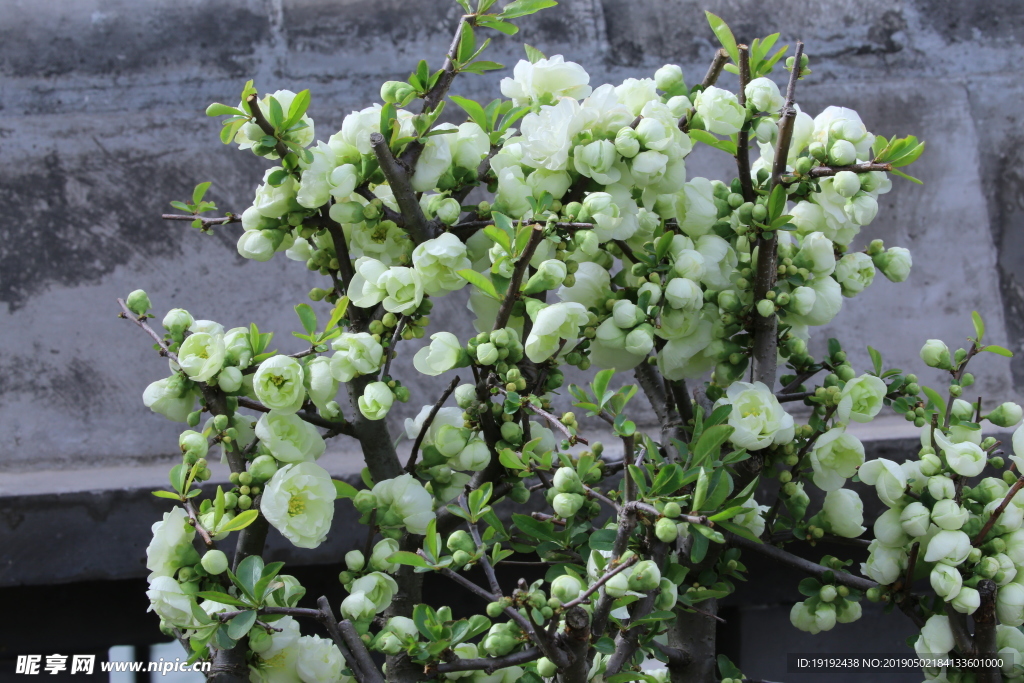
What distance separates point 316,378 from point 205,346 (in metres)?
0.09

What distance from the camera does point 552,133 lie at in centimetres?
56

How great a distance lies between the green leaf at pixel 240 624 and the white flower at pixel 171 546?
7 centimetres

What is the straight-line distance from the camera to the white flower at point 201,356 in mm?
550

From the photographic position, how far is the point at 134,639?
3.98 ft

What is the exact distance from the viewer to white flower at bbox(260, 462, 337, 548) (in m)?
0.54

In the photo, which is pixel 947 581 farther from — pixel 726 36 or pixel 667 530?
pixel 726 36

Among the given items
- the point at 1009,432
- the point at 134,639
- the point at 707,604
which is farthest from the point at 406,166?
the point at 1009,432

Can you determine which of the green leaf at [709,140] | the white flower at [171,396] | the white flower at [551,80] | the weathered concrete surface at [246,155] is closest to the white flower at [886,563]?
the green leaf at [709,140]

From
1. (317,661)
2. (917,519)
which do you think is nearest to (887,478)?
(917,519)

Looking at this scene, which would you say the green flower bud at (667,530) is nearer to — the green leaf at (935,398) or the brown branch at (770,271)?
the brown branch at (770,271)

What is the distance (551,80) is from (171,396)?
381mm

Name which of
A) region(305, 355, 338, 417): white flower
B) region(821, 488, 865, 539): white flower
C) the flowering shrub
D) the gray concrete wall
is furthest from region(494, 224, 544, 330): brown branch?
the gray concrete wall

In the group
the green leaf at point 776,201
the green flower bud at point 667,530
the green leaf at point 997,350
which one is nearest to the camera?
the green flower bud at point 667,530

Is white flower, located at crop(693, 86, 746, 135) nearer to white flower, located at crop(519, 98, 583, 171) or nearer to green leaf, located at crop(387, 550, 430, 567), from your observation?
white flower, located at crop(519, 98, 583, 171)
